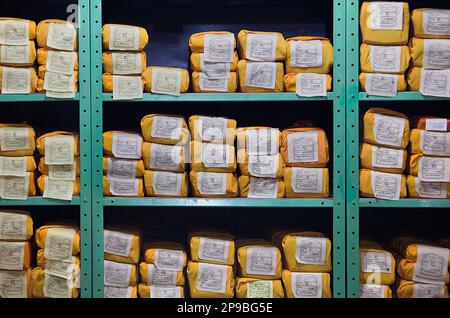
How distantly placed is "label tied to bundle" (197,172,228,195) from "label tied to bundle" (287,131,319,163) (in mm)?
273

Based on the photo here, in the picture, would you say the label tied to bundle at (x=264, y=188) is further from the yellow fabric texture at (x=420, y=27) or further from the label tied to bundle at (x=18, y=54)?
the label tied to bundle at (x=18, y=54)

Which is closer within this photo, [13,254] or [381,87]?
[381,87]

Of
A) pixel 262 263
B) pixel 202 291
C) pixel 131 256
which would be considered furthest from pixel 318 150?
pixel 131 256

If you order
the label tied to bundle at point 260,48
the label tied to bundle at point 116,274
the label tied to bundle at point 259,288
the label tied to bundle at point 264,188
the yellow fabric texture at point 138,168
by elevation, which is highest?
the label tied to bundle at point 260,48

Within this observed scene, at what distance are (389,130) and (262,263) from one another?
70 cm

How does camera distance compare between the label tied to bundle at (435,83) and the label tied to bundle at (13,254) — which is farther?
the label tied to bundle at (13,254)

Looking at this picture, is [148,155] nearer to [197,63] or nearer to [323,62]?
[197,63]

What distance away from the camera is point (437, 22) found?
5.44 feet

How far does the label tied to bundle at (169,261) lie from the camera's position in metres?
1.76

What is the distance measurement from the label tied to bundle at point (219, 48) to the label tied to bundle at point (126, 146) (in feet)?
1.40

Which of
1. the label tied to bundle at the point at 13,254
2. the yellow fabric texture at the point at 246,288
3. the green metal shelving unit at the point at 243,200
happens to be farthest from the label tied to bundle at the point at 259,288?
the label tied to bundle at the point at 13,254

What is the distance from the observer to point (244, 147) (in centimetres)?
175

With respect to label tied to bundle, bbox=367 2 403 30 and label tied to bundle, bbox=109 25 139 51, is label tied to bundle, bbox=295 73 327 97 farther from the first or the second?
label tied to bundle, bbox=109 25 139 51
